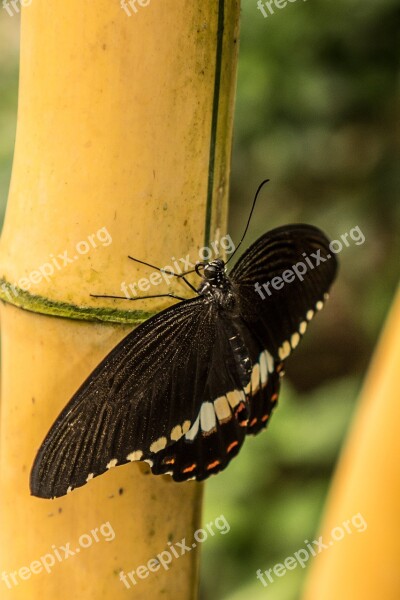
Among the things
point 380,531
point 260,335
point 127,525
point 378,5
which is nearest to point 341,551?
point 380,531

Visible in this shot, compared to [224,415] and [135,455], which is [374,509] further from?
[224,415]

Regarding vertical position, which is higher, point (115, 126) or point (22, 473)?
point (115, 126)

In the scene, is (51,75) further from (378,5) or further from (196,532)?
(378,5)
